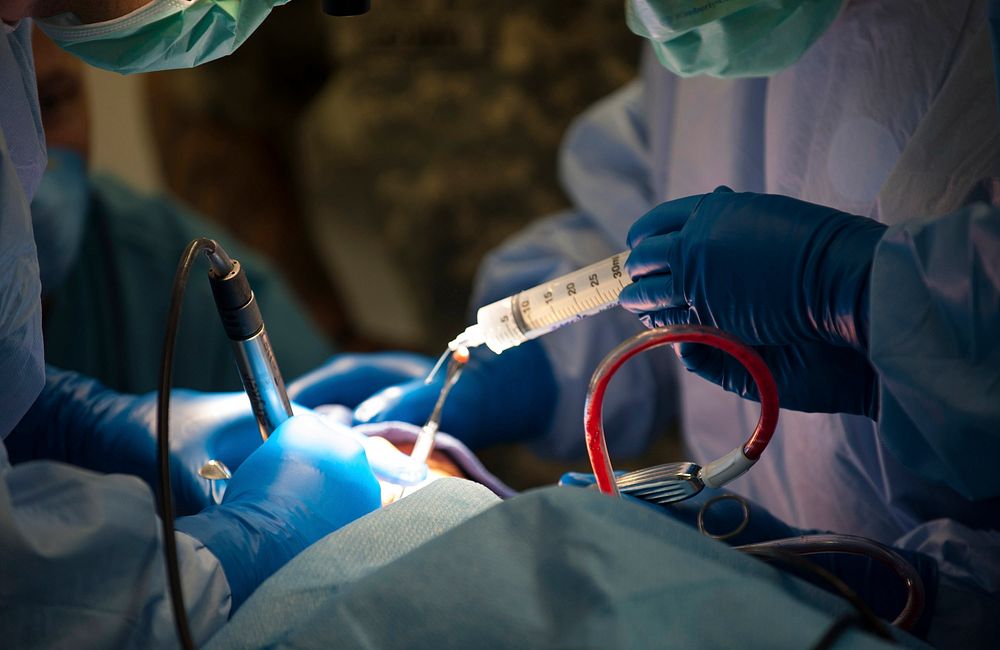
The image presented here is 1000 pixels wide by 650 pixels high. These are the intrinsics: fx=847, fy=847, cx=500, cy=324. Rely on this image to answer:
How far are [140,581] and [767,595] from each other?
0.53 meters

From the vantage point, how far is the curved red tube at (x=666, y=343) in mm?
892

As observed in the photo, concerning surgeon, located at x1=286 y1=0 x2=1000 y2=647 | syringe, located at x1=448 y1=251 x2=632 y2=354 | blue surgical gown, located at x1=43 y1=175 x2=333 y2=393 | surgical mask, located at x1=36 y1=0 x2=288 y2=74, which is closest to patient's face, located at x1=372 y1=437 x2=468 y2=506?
surgeon, located at x1=286 y1=0 x2=1000 y2=647

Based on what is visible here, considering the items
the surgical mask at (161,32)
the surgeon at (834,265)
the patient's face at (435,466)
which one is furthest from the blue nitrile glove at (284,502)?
the surgical mask at (161,32)

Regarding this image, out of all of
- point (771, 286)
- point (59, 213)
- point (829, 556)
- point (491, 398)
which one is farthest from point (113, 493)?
point (59, 213)

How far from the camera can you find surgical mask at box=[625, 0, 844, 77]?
107 cm

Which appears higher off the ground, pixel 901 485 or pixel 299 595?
pixel 299 595

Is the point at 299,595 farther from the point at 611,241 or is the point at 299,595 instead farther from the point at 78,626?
the point at 611,241

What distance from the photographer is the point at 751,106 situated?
1.42 meters

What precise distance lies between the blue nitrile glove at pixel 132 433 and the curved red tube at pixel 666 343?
609 mm

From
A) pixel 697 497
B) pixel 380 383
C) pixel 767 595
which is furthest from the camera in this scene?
pixel 380 383

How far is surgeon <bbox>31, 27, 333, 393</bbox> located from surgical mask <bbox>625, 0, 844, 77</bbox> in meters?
1.23

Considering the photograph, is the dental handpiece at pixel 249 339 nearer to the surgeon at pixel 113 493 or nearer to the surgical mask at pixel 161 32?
the surgeon at pixel 113 493

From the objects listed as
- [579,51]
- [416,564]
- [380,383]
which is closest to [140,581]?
[416,564]

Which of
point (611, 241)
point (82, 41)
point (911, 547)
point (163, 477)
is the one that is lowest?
point (911, 547)
